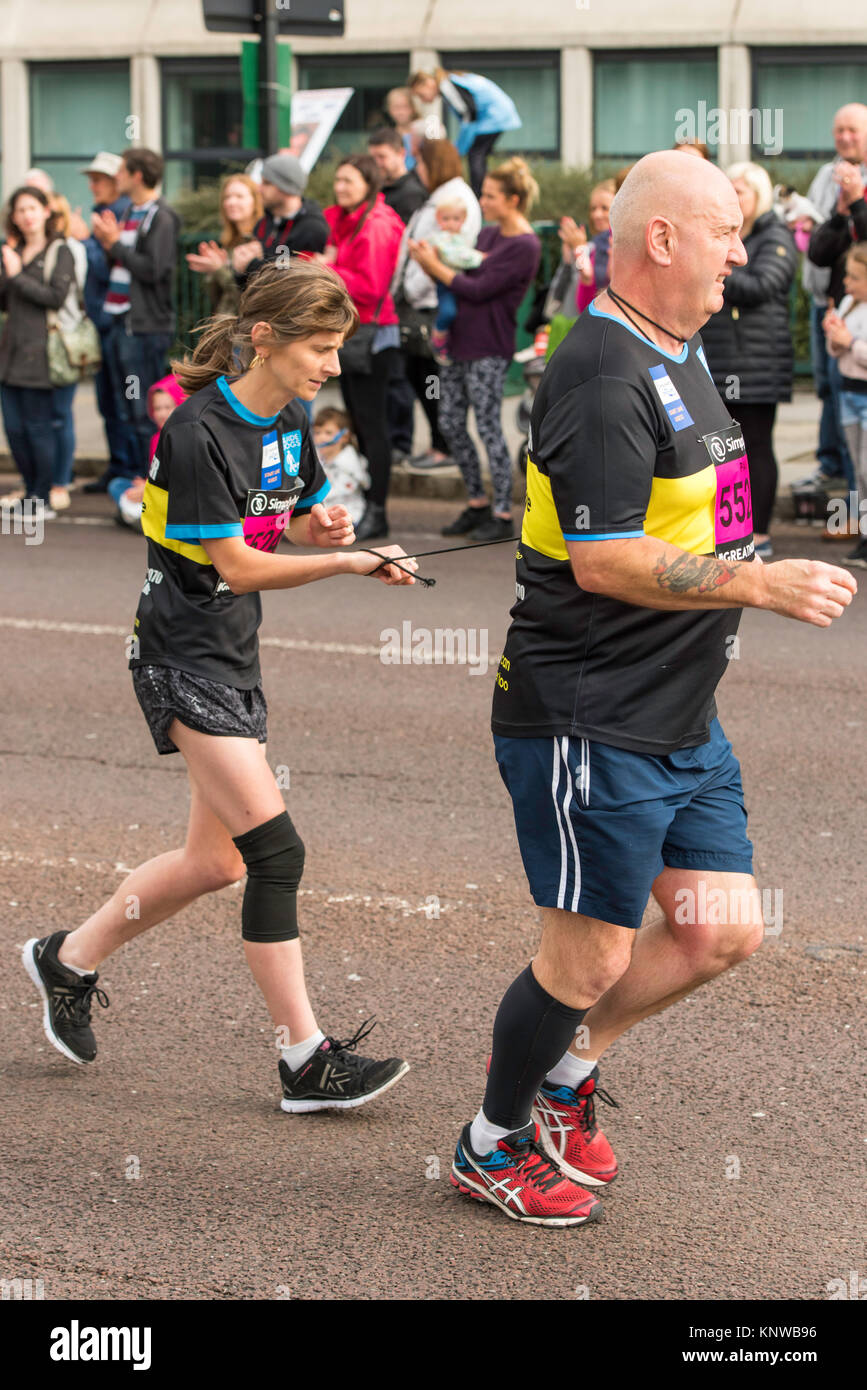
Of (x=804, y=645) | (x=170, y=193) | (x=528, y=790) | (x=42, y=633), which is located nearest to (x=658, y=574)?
(x=528, y=790)

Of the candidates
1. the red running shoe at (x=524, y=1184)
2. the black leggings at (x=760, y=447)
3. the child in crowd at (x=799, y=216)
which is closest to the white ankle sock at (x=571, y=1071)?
the red running shoe at (x=524, y=1184)

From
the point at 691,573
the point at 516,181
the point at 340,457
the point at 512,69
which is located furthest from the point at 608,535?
the point at 512,69

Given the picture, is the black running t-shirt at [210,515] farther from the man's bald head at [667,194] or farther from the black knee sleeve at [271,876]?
the man's bald head at [667,194]

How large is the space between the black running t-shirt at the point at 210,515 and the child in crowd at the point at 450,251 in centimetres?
690

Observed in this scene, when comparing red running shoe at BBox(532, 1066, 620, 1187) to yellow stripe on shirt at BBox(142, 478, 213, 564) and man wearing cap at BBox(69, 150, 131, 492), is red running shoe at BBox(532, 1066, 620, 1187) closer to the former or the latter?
yellow stripe on shirt at BBox(142, 478, 213, 564)

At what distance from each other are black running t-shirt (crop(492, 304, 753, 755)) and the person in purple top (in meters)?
7.19

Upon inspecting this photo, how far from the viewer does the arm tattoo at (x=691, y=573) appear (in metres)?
3.13

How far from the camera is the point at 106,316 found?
492 inches

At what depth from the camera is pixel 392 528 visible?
1151 cm

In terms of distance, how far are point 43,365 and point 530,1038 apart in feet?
30.3

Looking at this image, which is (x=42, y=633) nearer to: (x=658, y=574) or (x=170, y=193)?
(x=658, y=574)

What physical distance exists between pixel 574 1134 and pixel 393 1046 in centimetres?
73

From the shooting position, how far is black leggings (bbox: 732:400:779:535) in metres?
10.1

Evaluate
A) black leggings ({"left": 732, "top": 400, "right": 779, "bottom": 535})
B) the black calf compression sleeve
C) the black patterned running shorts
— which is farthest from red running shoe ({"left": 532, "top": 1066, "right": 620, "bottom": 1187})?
black leggings ({"left": 732, "top": 400, "right": 779, "bottom": 535})
